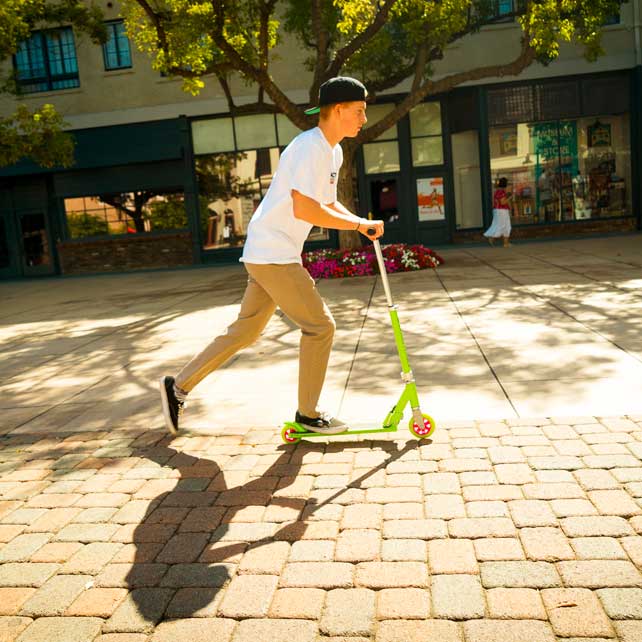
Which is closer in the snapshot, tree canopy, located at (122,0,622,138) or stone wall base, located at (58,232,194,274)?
tree canopy, located at (122,0,622,138)

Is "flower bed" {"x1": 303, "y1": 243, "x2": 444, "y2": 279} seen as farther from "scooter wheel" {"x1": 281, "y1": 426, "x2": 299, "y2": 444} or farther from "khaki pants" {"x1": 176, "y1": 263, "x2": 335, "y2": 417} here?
"scooter wheel" {"x1": 281, "y1": 426, "x2": 299, "y2": 444}

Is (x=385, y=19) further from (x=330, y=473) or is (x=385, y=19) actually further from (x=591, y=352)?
(x=330, y=473)

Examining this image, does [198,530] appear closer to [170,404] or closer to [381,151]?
[170,404]

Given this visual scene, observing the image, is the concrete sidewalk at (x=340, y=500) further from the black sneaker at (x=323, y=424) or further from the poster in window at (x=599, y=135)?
the poster in window at (x=599, y=135)

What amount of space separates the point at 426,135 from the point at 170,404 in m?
18.8

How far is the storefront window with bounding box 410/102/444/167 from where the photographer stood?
22.2 meters

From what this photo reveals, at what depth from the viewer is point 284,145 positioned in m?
22.4

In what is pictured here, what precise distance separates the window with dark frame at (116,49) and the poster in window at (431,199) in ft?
29.6

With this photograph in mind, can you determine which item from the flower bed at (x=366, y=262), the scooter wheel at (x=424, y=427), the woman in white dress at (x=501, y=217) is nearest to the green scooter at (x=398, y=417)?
the scooter wheel at (x=424, y=427)

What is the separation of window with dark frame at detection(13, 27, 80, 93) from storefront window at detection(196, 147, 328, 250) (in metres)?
4.76

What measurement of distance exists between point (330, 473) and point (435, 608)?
1435 millimetres

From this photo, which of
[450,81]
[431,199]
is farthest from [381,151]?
[450,81]

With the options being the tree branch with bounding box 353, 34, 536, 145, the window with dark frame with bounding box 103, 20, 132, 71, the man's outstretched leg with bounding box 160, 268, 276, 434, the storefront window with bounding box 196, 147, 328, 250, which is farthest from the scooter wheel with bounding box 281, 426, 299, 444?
the window with dark frame with bounding box 103, 20, 132, 71

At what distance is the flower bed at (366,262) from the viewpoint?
1455 centimetres
